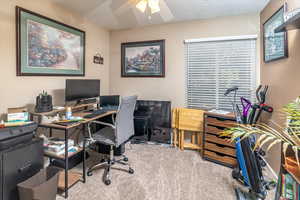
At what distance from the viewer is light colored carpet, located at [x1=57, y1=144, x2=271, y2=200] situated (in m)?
1.87

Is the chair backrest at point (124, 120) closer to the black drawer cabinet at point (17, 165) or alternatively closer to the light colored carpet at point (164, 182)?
the light colored carpet at point (164, 182)

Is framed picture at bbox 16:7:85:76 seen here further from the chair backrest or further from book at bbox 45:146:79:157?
the chair backrest

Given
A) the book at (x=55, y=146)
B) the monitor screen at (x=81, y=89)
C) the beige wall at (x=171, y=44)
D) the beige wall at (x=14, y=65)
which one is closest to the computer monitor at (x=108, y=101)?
the monitor screen at (x=81, y=89)

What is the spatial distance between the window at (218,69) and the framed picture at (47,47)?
204 cm

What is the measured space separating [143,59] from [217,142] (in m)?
2.16

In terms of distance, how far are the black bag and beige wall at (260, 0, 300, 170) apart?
2719 millimetres

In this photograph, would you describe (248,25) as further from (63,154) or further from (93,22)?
(63,154)

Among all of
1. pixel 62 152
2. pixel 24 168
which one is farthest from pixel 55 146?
pixel 24 168

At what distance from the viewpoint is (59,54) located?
8.77 ft

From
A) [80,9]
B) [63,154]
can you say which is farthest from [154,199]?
[80,9]

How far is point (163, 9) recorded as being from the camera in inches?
111

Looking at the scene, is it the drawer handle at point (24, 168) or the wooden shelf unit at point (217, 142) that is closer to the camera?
the drawer handle at point (24, 168)

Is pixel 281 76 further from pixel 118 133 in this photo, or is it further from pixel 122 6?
pixel 122 6

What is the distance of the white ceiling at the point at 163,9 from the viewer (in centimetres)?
256
